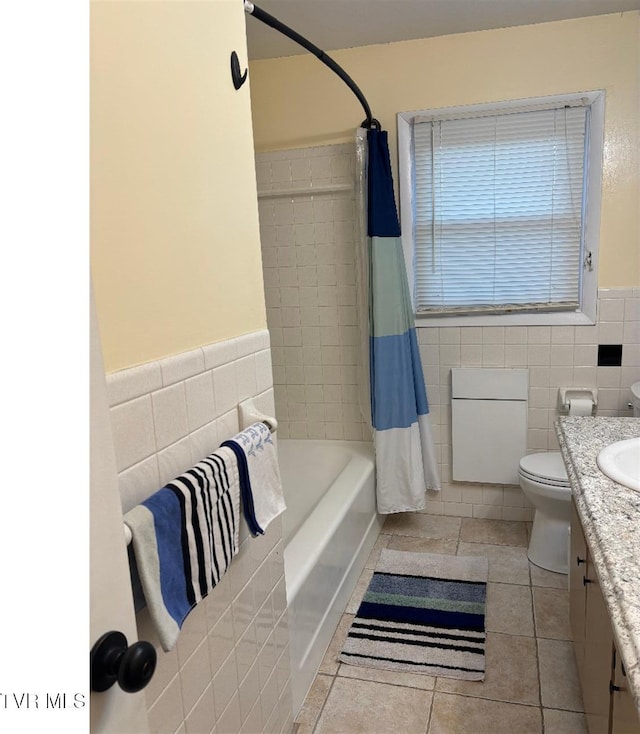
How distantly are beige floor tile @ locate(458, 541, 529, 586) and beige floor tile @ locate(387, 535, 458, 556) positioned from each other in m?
0.05

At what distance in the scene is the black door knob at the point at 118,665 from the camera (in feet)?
1.95

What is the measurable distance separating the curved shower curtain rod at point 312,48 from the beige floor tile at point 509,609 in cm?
214

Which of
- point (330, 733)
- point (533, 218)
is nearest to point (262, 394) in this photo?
point (330, 733)

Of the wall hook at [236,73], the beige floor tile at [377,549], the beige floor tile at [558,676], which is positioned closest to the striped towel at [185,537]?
the wall hook at [236,73]

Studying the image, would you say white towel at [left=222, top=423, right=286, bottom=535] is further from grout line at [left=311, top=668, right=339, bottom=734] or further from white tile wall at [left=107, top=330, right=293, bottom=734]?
grout line at [left=311, top=668, right=339, bottom=734]

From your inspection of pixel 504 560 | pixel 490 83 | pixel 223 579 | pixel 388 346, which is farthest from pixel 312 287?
pixel 223 579

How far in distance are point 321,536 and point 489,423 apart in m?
1.22

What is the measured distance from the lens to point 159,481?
1021mm

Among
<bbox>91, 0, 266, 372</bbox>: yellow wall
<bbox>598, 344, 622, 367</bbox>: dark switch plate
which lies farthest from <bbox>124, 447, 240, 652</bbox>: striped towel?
<bbox>598, 344, 622, 367</bbox>: dark switch plate

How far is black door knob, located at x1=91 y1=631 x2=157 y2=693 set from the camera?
0.59 m

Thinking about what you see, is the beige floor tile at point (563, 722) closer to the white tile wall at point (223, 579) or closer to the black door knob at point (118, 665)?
the white tile wall at point (223, 579)

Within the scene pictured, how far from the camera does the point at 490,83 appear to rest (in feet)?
8.63
